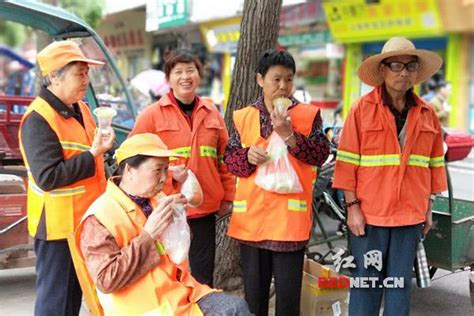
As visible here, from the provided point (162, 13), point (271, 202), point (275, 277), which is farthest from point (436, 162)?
point (162, 13)

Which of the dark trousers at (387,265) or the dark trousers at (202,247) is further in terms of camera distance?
the dark trousers at (202,247)

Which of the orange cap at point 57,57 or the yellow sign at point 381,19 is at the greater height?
the yellow sign at point 381,19

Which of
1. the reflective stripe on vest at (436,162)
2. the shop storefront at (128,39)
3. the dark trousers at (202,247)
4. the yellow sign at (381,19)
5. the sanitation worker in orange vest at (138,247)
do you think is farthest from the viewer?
the shop storefront at (128,39)

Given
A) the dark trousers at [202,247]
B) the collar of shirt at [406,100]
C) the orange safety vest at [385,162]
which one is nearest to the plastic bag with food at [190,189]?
the dark trousers at [202,247]

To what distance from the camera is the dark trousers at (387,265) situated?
3.32 metres

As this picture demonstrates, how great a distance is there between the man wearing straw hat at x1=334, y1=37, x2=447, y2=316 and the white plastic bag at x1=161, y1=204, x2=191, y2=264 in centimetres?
103

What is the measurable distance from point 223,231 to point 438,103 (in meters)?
6.59

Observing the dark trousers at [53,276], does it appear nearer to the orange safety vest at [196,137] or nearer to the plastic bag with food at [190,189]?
the plastic bag with food at [190,189]

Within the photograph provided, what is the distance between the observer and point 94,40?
5953mm

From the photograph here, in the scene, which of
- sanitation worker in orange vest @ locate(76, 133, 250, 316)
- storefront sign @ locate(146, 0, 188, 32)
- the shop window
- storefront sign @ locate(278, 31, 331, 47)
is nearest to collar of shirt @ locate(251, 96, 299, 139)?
sanitation worker in orange vest @ locate(76, 133, 250, 316)

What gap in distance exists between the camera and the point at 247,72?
434 centimetres

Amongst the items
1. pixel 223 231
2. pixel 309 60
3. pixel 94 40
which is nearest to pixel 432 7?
pixel 309 60

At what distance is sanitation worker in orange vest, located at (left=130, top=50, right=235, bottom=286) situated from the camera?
11.2ft

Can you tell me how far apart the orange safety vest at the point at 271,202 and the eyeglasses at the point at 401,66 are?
0.47 metres
